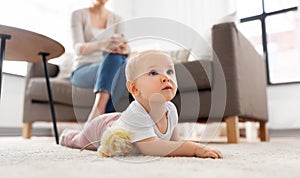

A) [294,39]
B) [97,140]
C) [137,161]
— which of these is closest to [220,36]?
[97,140]

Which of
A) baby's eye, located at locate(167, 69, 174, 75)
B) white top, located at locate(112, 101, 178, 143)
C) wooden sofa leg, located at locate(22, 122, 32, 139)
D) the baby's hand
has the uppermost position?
baby's eye, located at locate(167, 69, 174, 75)

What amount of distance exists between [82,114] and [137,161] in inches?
12.9

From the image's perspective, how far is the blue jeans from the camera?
2.54 ft

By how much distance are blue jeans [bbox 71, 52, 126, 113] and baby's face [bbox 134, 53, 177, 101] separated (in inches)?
2.8

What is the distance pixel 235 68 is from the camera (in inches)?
55.3

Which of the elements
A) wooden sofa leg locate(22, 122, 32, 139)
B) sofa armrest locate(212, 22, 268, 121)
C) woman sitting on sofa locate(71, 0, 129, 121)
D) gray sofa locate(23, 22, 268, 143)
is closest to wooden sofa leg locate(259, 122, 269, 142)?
gray sofa locate(23, 22, 268, 143)

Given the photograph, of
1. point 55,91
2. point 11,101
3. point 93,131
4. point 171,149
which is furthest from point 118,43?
point 11,101

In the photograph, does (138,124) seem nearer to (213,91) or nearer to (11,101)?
(213,91)

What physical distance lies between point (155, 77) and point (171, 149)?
0.16m

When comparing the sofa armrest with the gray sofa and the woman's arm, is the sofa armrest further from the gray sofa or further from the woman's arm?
the woman's arm

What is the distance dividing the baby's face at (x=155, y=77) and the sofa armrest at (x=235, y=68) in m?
0.76

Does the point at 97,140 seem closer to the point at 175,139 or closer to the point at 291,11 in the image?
the point at 175,139

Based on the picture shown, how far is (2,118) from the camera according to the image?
7.96 ft

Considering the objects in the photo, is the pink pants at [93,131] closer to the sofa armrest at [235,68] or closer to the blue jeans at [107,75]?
the blue jeans at [107,75]
